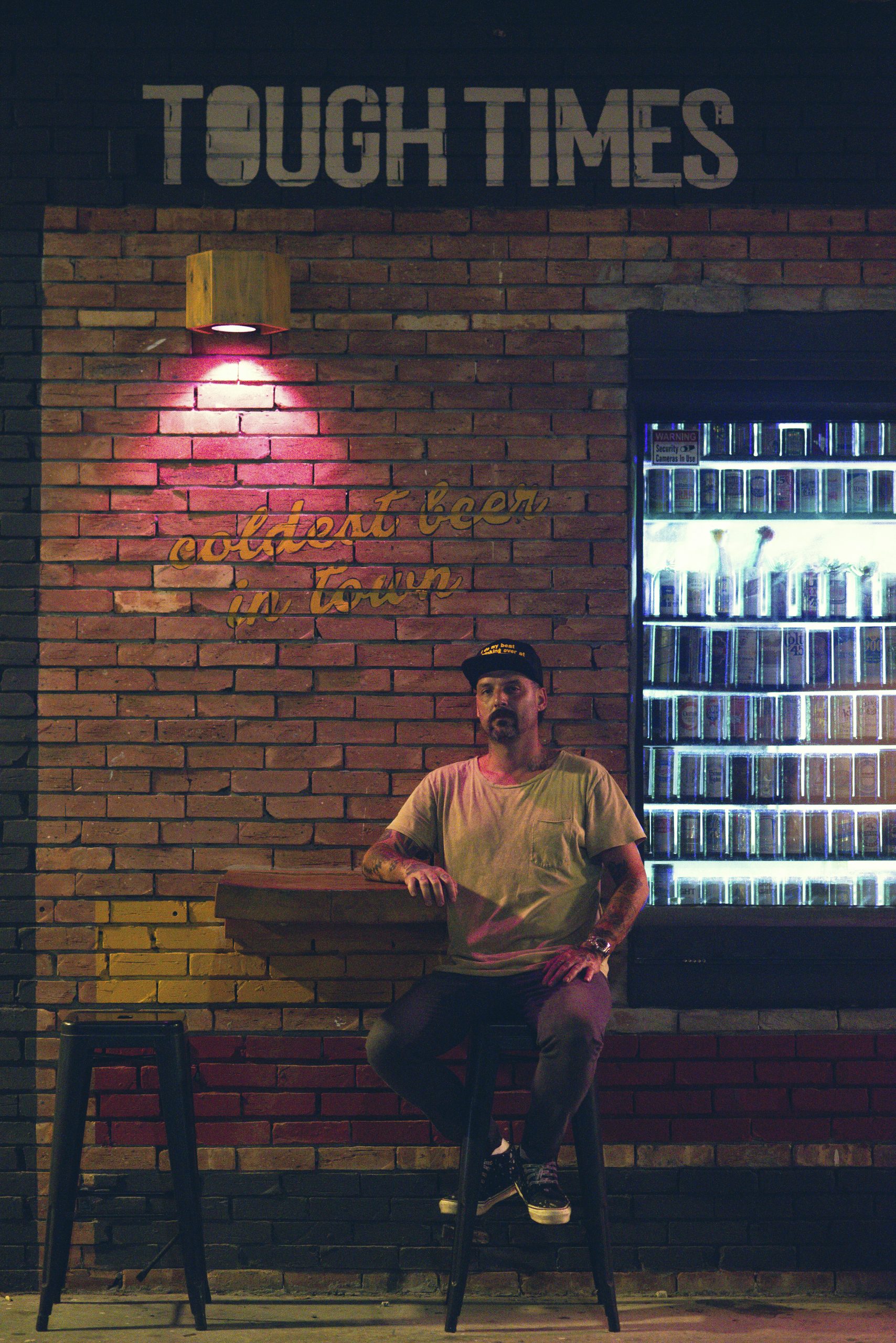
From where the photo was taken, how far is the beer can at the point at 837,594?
193 inches

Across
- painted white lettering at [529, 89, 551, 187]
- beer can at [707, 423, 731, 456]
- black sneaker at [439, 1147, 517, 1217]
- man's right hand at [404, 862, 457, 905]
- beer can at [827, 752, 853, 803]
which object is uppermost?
painted white lettering at [529, 89, 551, 187]

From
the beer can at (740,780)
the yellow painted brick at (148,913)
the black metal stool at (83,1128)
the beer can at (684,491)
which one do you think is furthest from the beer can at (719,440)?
the black metal stool at (83,1128)

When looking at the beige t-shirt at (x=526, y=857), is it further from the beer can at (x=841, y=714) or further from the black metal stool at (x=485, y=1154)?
the beer can at (x=841, y=714)

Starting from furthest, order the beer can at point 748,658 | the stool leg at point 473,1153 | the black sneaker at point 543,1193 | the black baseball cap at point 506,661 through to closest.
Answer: the beer can at point 748,658, the black baseball cap at point 506,661, the stool leg at point 473,1153, the black sneaker at point 543,1193

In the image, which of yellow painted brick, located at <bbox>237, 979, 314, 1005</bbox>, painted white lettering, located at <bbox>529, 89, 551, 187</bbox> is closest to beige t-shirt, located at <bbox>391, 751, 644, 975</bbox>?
yellow painted brick, located at <bbox>237, 979, 314, 1005</bbox>

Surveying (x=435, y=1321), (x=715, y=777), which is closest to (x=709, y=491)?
(x=715, y=777)

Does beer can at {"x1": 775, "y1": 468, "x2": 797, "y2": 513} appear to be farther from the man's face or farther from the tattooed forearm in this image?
the tattooed forearm

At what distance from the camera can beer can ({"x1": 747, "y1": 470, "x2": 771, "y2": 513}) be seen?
4914 millimetres

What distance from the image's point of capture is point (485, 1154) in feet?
13.3

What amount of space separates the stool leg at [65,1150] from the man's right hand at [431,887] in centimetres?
120

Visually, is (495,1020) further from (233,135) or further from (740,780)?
(233,135)

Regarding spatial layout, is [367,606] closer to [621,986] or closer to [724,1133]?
[621,986]

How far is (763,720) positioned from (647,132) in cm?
233

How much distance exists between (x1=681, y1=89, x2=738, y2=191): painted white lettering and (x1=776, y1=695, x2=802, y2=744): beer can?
202cm
